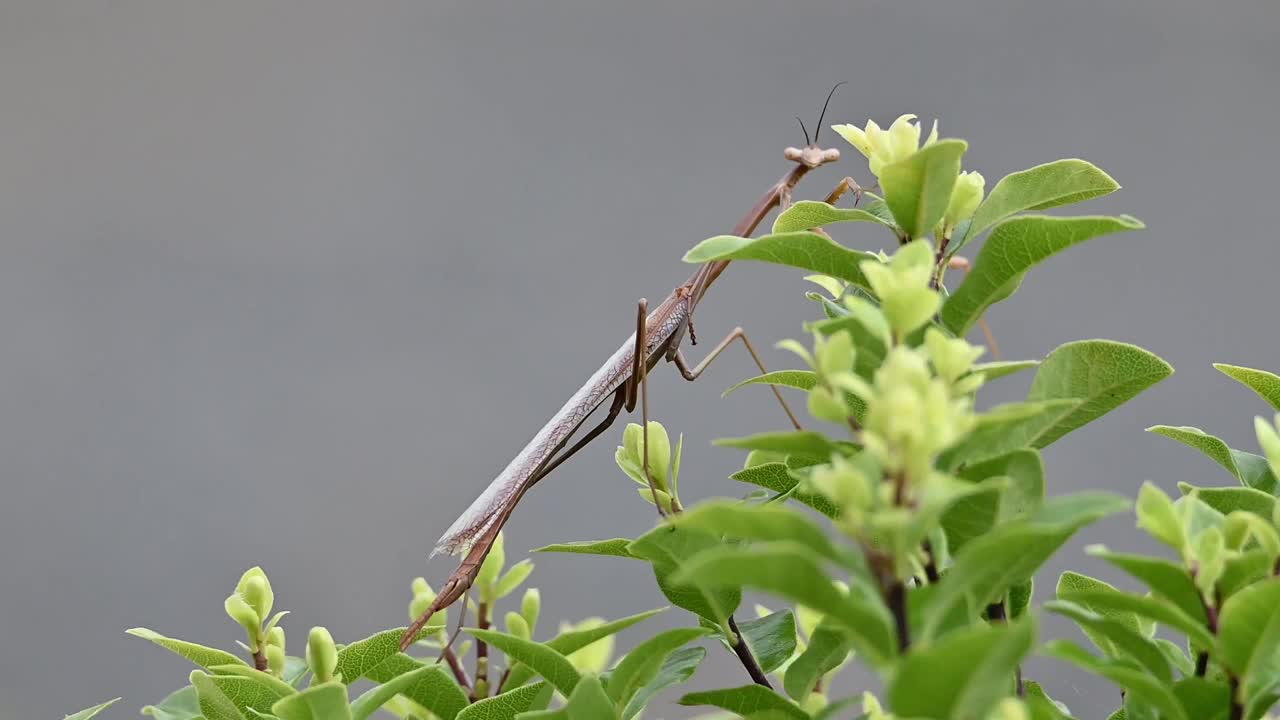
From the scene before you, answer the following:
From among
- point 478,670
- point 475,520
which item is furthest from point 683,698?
point 475,520

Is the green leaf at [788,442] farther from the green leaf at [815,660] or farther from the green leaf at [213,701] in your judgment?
the green leaf at [213,701]

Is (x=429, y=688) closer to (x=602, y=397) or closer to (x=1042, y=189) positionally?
(x=1042, y=189)

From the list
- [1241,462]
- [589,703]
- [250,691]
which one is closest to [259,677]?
[250,691]

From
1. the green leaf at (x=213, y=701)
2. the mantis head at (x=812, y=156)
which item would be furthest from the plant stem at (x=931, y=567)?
the mantis head at (x=812, y=156)

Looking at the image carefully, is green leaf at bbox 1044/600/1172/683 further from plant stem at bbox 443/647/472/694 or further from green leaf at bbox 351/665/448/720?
plant stem at bbox 443/647/472/694

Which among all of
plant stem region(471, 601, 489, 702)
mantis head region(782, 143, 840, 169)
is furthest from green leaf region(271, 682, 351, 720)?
mantis head region(782, 143, 840, 169)
